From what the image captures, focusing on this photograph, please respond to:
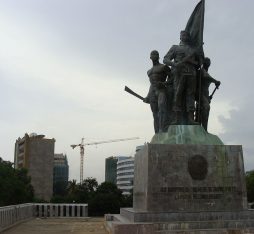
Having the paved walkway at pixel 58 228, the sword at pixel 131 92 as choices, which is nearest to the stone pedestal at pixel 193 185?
the sword at pixel 131 92

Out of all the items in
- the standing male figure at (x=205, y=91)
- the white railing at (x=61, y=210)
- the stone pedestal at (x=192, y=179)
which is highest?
the standing male figure at (x=205, y=91)

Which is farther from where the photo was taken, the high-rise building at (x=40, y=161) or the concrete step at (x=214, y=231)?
the high-rise building at (x=40, y=161)

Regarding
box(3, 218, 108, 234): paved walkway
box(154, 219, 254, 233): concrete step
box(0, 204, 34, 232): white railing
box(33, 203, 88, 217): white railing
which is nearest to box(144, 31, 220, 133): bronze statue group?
box(154, 219, 254, 233): concrete step

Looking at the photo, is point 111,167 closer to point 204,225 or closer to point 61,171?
point 61,171

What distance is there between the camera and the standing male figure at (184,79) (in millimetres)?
12930

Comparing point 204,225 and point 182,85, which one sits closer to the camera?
point 204,225

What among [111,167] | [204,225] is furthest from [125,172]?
[204,225]

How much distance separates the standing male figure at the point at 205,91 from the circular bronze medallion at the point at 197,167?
156cm

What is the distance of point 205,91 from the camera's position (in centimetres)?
1340

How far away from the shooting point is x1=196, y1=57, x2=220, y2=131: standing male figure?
43.1 ft

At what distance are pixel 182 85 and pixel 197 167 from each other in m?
2.45

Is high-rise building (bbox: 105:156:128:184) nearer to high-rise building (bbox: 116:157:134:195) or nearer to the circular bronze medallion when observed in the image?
high-rise building (bbox: 116:157:134:195)

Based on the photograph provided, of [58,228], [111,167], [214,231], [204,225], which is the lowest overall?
[58,228]

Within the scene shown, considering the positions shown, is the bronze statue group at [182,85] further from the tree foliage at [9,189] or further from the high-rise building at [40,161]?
the high-rise building at [40,161]
